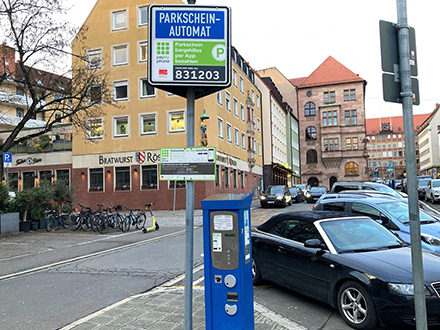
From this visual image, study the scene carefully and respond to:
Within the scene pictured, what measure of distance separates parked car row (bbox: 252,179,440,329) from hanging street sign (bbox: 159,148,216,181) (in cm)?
258

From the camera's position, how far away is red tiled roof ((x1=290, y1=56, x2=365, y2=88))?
72.7m

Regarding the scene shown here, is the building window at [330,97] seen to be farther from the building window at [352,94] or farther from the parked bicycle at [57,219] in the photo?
the parked bicycle at [57,219]

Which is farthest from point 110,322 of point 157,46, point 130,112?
point 130,112

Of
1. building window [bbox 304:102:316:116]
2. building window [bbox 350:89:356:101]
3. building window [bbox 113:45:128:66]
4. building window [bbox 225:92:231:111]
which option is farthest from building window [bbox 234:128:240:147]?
building window [bbox 350:89:356:101]

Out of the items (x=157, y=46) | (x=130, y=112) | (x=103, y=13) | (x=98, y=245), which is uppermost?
(x=103, y=13)

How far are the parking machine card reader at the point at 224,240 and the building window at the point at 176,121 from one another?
2761cm

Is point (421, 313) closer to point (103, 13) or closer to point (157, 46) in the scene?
point (157, 46)

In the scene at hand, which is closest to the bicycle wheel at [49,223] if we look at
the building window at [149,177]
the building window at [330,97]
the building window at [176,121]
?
the building window at [149,177]

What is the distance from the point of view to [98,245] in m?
12.4

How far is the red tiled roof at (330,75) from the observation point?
238ft

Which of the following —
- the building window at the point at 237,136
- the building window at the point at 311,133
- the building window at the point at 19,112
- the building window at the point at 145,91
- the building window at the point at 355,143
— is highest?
the building window at the point at 19,112

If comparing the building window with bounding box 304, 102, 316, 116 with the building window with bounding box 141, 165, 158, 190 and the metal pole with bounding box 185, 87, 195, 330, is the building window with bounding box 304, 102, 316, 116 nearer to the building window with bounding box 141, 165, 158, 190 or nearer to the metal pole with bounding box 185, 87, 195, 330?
the building window with bounding box 141, 165, 158, 190

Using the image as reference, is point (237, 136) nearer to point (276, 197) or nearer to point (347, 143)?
point (276, 197)

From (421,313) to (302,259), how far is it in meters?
2.24
